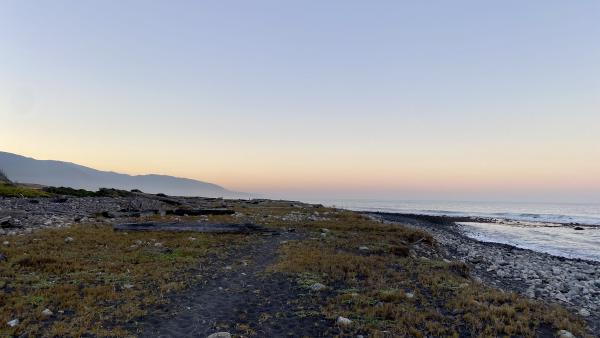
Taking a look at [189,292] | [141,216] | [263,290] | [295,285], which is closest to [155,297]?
[189,292]

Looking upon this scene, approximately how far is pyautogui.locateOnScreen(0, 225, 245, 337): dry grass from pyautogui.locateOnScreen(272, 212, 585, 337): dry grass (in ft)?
14.3

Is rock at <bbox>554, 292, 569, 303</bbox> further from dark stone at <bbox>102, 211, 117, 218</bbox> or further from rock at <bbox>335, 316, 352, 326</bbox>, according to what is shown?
dark stone at <bbox>102, 211, 117, 218</bbox>

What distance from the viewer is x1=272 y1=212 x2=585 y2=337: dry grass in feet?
30.3

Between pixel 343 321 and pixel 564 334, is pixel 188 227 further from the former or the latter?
pixel 564 334

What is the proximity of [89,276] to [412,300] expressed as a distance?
33.9 feet

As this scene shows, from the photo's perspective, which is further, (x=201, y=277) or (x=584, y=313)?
(x=201, y=277)

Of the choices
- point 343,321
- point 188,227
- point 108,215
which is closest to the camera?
point 343,321

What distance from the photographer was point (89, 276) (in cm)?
1207

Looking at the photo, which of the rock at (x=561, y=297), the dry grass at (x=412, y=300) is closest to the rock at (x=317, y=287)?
the dry grass at (x=412, y=300)

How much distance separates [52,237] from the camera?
17.4m

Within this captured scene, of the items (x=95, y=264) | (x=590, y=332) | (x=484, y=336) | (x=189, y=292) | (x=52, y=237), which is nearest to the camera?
(x=484, y=336)

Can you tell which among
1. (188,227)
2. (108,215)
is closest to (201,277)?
(188,227)

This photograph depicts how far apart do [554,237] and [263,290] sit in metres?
48.9

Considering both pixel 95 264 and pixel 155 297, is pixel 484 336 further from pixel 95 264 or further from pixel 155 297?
pixel 95 264
